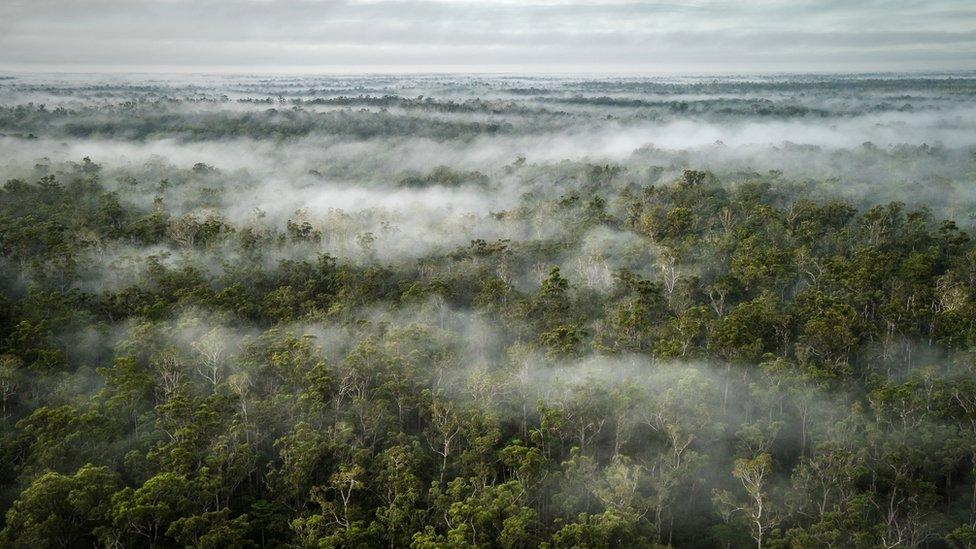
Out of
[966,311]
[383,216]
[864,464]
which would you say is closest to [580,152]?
[383,216]

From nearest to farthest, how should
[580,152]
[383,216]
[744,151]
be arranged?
[383,216]
[744,151]
[580,152]

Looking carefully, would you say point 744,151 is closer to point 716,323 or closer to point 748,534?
point 716,323

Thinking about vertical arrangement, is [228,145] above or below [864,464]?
above

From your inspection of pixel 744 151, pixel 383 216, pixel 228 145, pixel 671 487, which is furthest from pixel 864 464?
pixel 228 145

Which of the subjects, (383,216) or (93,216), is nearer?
(93,216)

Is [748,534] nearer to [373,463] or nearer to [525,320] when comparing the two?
[373,463]

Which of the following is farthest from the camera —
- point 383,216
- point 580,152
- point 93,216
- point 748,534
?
point 580,152

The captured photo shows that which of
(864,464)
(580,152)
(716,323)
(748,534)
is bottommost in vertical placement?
(748,534)
